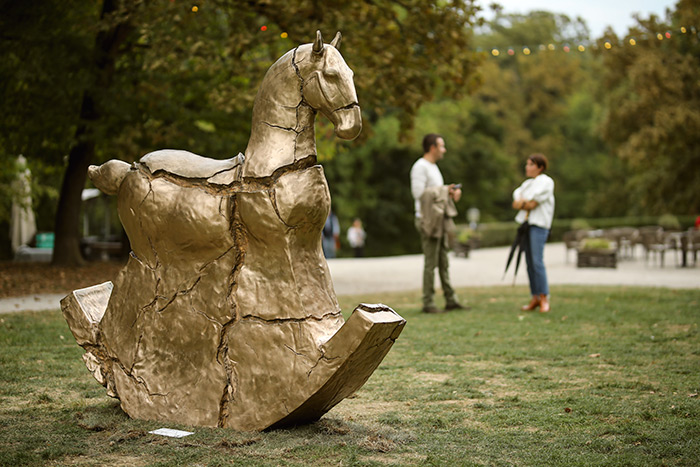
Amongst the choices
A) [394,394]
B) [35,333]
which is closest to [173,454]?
[394,394]

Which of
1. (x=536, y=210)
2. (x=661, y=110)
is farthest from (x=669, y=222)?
(x=536, y=210)

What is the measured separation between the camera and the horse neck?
183 inches

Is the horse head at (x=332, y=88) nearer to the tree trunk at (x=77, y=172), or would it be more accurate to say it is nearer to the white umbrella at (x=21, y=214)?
the tree trunk at (x=77, y=172)

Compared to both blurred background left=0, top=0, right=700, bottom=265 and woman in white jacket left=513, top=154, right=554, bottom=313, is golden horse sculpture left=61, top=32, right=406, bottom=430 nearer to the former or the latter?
woman in white jacket left=513, top=154, right=554, bottom=313

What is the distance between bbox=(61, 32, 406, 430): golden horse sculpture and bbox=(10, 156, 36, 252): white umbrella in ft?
53.6

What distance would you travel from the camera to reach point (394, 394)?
584cm

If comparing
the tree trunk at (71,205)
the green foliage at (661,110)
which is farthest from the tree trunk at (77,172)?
the green foliage at (661,110)

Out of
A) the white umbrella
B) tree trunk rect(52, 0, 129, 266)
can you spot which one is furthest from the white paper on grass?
the white umbrella

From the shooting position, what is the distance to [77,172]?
16.0m

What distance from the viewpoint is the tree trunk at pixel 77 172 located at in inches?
596

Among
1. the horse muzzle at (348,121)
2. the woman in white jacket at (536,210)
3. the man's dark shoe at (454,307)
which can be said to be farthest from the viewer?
the man's dark shoe at (454,307)

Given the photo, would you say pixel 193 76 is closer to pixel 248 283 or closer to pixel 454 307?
pixel 454 307

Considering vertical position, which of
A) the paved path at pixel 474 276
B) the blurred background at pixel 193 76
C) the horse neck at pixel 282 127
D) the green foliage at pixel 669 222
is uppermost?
the blurred background at pixel 193 76

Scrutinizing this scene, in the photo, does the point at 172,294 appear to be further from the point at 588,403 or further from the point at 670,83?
the point at 670,83
